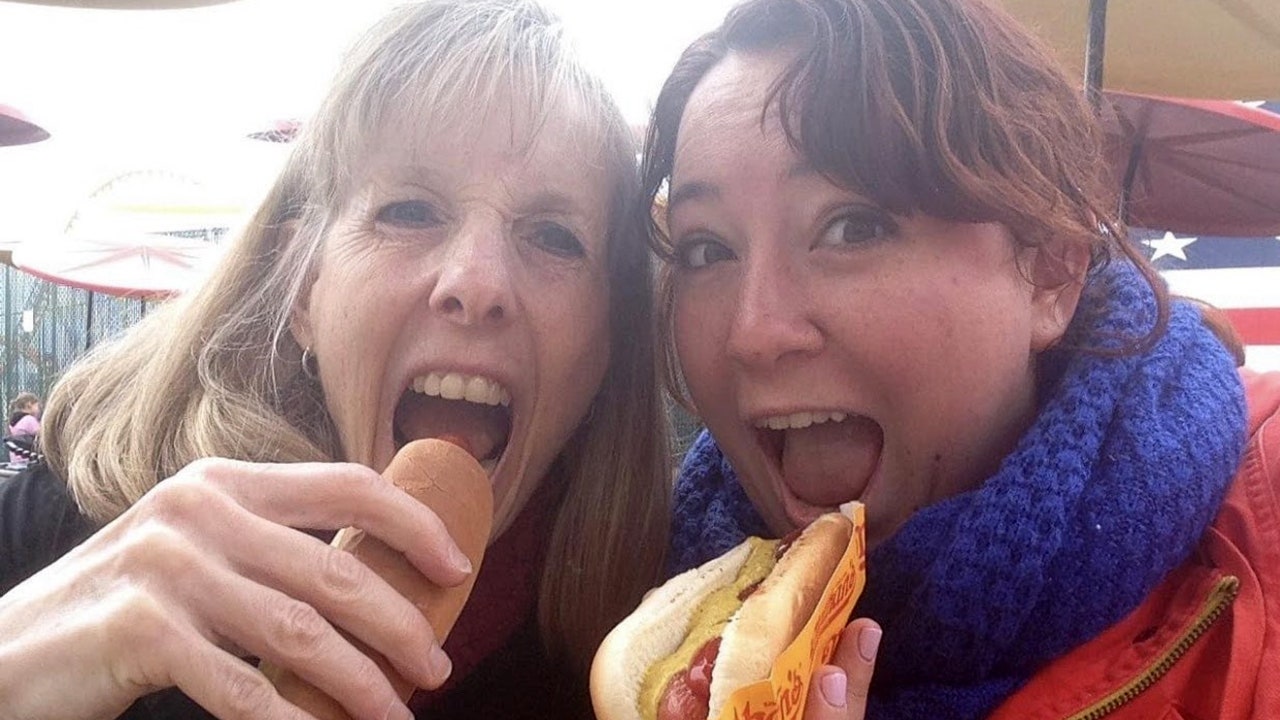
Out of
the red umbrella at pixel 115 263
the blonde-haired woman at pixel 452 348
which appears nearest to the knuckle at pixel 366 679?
the blonde-haired woman at pixel 452 348

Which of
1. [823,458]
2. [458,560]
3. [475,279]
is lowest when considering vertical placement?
[823,458]

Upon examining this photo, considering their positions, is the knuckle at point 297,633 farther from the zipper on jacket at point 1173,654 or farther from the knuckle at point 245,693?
the zipper on jacket at point 1173,654

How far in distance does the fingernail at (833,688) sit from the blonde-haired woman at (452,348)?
69cm

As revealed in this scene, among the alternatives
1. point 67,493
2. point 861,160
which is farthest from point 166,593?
point 861,160

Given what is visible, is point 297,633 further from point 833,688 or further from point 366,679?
point 833,688

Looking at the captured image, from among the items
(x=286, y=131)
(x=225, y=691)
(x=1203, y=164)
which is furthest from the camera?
(x=1203, y=164)

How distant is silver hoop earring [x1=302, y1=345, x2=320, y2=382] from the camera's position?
1859 mm

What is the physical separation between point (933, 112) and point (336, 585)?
1.05m

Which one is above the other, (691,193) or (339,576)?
(691,193)

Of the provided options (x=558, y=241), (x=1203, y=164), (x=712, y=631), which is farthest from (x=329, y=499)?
(x=1203, y=164)

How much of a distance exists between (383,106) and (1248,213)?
4728 millimetres

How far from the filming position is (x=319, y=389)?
1.87 metres

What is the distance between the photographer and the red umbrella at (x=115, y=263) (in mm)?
7551

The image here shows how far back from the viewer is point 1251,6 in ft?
9.64
